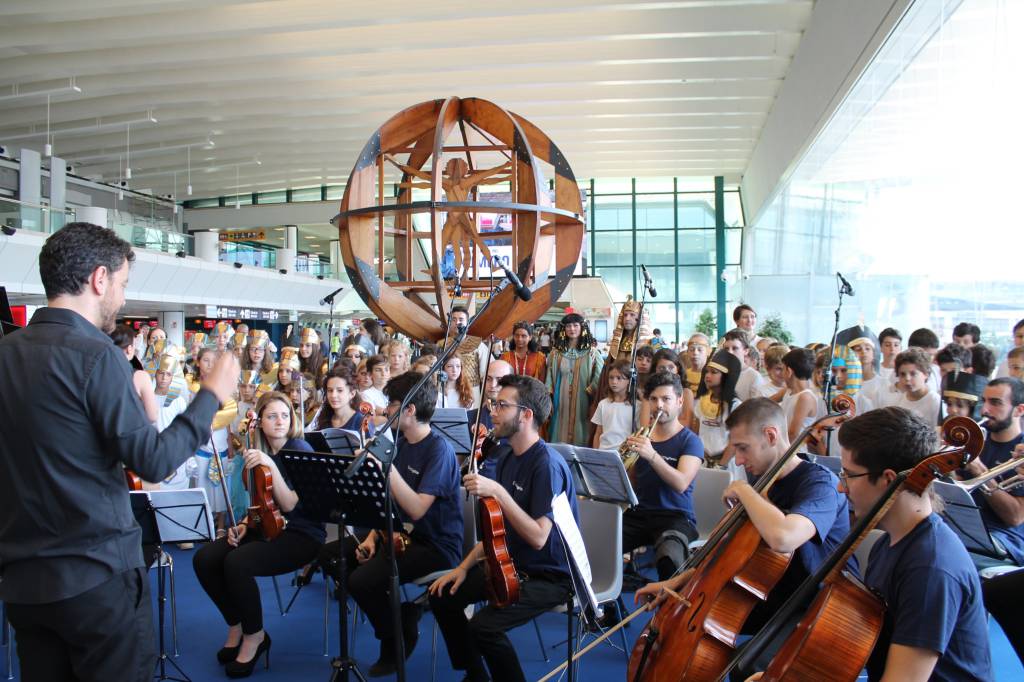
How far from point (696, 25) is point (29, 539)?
44.6 ft

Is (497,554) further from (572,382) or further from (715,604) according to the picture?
(572,382)

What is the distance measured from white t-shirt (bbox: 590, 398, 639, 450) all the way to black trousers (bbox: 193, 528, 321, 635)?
8.71 feet

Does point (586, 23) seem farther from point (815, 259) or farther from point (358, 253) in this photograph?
point (358, 253)

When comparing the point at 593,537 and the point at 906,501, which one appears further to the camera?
the point at 593,537

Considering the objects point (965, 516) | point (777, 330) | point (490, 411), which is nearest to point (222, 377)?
point (490, 411)

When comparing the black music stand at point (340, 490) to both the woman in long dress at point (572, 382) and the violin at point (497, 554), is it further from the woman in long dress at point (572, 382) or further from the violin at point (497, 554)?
the woman in long dress at point (572, 382)

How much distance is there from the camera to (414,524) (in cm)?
464

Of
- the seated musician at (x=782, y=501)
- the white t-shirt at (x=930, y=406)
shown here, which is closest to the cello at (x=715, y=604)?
the seated musician at (x=782, y=501)

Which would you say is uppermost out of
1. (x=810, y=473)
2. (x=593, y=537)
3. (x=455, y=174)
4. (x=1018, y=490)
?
(x=455, y=174)

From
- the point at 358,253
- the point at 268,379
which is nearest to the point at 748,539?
the point at 358,253

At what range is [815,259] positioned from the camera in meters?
12.9

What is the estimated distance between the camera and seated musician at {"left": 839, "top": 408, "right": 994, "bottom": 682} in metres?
2.13

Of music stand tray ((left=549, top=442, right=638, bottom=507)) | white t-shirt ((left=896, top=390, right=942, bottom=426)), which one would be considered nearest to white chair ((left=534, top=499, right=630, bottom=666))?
music stand tray ((left=549, top=442, right=638, bottom=507))

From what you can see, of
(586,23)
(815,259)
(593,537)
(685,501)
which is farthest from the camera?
(586,23)
